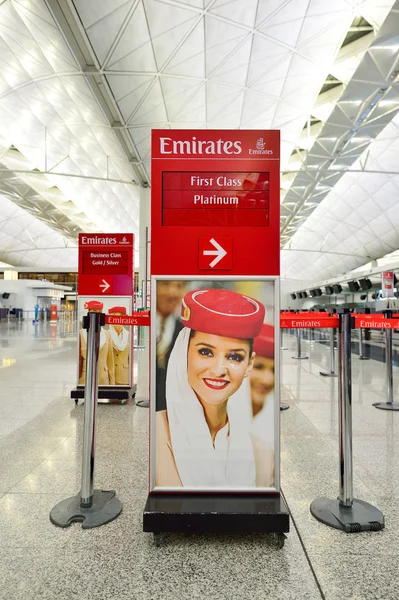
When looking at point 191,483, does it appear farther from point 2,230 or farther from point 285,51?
point 2,230

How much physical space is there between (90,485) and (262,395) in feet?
4.41

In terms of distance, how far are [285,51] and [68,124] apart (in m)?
11.0

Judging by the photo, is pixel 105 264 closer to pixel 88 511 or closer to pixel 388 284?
pixel 88 511

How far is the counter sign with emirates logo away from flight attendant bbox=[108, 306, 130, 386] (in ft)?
11.9

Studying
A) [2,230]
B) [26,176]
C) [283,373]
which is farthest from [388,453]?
[2,230]

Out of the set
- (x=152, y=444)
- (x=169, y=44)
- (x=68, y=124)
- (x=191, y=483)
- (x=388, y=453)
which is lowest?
(x=388, y=453)

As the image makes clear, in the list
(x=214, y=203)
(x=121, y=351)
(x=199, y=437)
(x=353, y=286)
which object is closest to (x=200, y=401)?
(x=199, y=437)

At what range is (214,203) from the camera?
2.29m

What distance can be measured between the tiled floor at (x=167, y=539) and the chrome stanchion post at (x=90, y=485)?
0.09m

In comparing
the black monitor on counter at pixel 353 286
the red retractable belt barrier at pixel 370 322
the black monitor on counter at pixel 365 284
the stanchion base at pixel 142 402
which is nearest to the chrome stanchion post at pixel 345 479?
the red retractable belt barrier at pixel 370 322

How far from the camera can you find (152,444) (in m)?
2.28

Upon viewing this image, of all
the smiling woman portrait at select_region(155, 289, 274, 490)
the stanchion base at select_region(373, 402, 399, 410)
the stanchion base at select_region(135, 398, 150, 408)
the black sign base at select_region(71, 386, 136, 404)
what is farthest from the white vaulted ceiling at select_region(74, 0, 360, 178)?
the smiling woman portrait at select_region(155, 289, 274, 490)

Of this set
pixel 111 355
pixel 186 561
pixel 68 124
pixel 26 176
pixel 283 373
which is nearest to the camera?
pixel 186 561

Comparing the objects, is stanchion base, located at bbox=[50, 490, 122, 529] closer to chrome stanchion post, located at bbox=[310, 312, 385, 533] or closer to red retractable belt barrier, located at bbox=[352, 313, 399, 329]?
chrome stanchion post, located at bbox=[310, 312, 385, 533]
